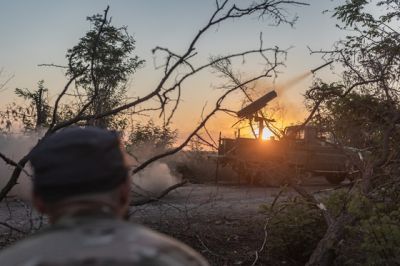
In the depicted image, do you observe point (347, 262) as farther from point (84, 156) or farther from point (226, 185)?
point (226, 185)

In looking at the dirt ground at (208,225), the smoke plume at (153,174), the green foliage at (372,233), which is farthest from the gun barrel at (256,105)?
the smoke plume at (153,174)

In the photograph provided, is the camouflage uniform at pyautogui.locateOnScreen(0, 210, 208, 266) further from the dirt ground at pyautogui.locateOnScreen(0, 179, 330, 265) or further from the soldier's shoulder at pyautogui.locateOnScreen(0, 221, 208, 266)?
the dirt ground at pyautogui.locateOnScreen(0, 179, 330, 265)

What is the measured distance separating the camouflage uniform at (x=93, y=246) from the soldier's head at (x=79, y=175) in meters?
0.06

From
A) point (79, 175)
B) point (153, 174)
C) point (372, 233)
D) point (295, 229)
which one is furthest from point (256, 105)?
point (153, 174)

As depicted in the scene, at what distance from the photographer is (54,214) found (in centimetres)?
152

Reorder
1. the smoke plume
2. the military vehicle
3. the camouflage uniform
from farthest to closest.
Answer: the military vehicle → the smoke plume → the camouflage uniform

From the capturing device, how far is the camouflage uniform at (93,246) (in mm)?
1349

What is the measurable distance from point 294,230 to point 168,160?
1327cm

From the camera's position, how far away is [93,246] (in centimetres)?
136

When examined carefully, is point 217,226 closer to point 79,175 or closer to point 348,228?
point 348,228

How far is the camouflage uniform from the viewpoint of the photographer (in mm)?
1349

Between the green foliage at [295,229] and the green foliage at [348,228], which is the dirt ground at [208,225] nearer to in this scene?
the green foliage at [295,229]

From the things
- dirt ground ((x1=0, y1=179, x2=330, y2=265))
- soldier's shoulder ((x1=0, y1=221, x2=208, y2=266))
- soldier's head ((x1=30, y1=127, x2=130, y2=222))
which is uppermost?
soldier's head ((x1=30, y1=127, x2=130, y2=222))

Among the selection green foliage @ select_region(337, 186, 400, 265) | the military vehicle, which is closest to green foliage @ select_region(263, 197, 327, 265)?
green foliage @ select_region(337, 186, 400, 265)
